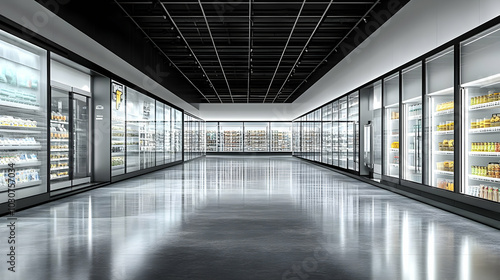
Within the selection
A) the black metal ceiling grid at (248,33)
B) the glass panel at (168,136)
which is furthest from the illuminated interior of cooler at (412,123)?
the glass panel at (168,136)

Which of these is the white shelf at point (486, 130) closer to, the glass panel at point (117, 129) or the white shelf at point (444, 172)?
the white shelf at point (444, 172)

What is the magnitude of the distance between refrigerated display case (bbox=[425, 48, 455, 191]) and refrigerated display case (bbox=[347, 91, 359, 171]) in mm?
5525

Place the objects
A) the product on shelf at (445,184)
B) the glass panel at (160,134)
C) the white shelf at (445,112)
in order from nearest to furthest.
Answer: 1. the product on shelf at (445,184)
2. the white shelf at (445,112)
3. the glass panel at (160,134)

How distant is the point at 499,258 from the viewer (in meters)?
4.15

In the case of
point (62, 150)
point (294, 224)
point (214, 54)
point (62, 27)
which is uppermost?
point (214, 54)

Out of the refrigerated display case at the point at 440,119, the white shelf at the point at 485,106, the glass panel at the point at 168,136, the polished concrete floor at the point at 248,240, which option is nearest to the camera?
the polished concrete floor at the point at 248,240

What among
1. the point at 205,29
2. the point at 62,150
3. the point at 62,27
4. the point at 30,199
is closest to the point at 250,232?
the point at 30,199

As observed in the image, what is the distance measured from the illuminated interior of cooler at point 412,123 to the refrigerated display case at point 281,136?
25386 mm

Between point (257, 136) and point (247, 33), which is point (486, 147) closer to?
point (247, 33)

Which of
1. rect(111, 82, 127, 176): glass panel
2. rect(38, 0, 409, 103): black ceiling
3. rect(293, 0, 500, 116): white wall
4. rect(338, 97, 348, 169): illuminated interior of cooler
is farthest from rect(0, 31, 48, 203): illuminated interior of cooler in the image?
rect(338, 97, 348, 169): illuminated interior of cooler

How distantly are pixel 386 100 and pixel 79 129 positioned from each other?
27.1ft

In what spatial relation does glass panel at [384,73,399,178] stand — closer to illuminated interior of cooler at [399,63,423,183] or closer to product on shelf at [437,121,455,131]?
illuminated interior of cooler at [399,63,423,183]

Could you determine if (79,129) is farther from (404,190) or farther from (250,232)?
(404,190)

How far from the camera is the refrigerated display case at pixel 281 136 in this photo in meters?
35.1
